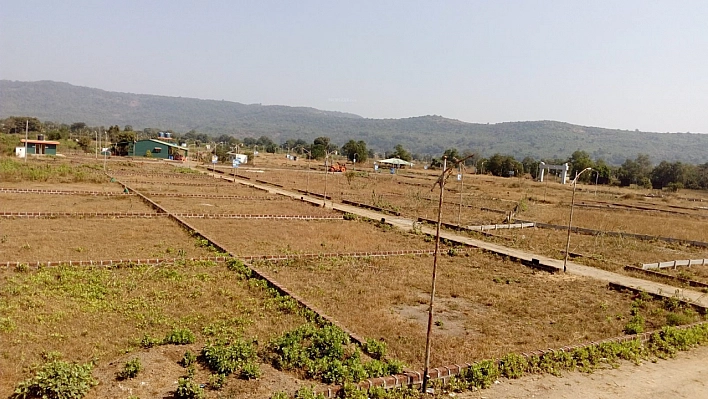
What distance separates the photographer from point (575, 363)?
28.7ft

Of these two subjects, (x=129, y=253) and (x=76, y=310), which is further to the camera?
(x=129, y=253)

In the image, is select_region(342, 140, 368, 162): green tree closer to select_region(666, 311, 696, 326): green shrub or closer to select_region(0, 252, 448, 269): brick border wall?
select_region(0, 252, 448, 269): brick border wall

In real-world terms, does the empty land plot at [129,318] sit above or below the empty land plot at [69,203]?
above

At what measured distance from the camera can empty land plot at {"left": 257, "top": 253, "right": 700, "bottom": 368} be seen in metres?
9.73

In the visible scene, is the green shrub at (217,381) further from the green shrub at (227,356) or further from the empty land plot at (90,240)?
the empty land plot at (90,240)

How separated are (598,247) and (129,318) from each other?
18.2 metres

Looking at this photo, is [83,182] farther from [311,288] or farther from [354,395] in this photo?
[354,395]

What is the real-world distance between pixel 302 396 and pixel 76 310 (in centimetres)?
552

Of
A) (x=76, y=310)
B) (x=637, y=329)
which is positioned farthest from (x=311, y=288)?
(x=637, y=329)

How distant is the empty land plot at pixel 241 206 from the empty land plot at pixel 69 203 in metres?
1.48

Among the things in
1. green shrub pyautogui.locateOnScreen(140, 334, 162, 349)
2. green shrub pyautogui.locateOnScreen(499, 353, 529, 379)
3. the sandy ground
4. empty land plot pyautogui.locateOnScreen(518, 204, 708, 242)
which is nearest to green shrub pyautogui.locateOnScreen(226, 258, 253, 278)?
green shrub pyautogui.locateOnScreen(140, 334, 162, 349)

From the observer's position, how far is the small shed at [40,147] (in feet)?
194

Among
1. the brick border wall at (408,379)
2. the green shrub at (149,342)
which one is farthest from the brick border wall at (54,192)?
the brick border wall at (408,379)

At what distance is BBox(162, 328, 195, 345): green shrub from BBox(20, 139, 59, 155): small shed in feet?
199
